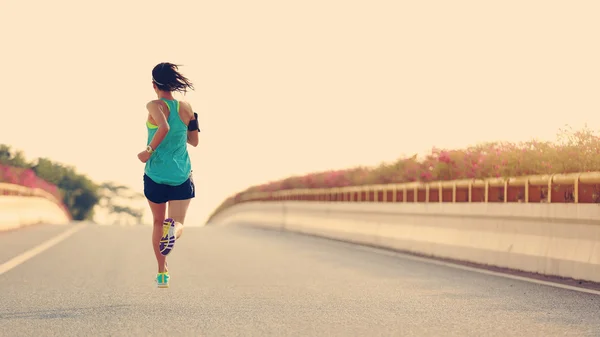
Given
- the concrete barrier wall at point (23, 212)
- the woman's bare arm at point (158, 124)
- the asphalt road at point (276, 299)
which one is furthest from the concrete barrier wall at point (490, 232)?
the concrete barrier wall at point (23, 212)

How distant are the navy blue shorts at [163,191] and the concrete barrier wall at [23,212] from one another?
579 inches

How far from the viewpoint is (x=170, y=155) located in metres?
9.89

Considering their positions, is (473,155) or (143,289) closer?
(143,289)

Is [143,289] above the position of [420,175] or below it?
below

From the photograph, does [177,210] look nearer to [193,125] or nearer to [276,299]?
[193,125]

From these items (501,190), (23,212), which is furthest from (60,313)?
(23,212)

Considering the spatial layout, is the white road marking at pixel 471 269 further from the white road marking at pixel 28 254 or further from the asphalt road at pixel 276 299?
the white road marking at pixel 28 254

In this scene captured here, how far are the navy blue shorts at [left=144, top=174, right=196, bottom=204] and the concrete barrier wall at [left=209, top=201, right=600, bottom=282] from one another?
4.60m

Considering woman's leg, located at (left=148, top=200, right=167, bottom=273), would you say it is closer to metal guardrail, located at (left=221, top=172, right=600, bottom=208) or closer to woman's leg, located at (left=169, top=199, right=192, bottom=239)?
woman's leg, located at (left=169, top=199, right=192, bottom=239)

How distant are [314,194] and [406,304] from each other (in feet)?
62.2

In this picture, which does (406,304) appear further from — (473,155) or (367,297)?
(473,155)

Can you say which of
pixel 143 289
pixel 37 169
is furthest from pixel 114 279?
pixel 37 169

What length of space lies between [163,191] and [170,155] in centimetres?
38

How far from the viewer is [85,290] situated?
1061 cm
